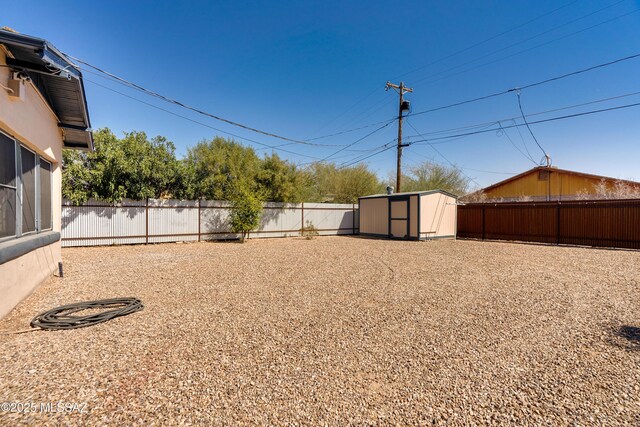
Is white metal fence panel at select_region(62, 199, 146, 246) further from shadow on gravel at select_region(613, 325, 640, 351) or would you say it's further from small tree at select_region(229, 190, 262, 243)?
shadow on gravel at select_region(613, 325, 640, 351)

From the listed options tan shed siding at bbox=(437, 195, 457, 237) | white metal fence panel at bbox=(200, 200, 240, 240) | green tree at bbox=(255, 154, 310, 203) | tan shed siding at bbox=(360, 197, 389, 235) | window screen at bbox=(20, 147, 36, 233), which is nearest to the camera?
window screen at bbox=(20, 147, 36, 233)

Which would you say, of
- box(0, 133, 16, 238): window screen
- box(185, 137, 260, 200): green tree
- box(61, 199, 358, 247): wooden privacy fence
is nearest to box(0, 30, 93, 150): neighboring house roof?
box(0, 133, 16, 238): window screen

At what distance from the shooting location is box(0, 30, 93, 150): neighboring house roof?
3.31 m

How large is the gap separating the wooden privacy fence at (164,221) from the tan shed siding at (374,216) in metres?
2.54

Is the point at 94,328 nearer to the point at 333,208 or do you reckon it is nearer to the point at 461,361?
the point at 461,361

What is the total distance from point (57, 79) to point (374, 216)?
42.0 ft

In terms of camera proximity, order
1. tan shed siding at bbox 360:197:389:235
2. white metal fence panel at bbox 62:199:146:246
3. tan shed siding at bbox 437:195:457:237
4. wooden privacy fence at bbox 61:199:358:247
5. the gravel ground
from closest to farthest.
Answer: the gravel ground → white metal fence panel at bbox 62:199:146:246 → wooden privacy fence at bbox 61:199:358:247 → tan shed siding at bbox 437:195:457:237 → tan shed siding at bbox 360:197:389:235

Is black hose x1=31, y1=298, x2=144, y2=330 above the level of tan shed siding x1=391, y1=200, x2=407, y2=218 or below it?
below

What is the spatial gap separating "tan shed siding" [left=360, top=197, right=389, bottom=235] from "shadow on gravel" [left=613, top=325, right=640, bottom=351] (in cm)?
1095

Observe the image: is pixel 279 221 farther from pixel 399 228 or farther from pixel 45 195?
pixel 45 195

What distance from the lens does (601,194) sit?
16250mm

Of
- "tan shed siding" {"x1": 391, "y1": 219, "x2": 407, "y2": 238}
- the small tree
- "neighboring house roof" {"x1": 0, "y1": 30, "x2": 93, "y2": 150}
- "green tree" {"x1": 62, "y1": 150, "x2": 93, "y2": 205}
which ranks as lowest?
"tan shed siding" {"x1": 391, "y1": 219, "x2": 407, "y2": 238}

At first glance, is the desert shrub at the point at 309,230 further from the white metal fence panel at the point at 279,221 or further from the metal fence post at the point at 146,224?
the metal fence post at the point at 146,224

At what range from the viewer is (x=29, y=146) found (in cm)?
448
